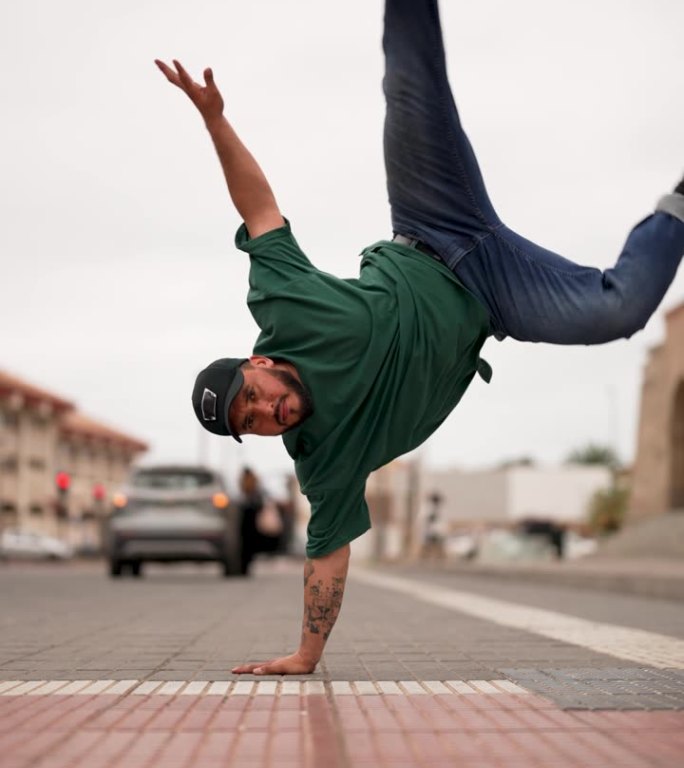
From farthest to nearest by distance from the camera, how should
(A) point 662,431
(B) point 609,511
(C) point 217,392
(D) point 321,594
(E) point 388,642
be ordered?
1. (B) point 609,511
2. (A) point 662,431
3. (E) point 388,642
4. (D) point 321,594
5. (C) point 217,392

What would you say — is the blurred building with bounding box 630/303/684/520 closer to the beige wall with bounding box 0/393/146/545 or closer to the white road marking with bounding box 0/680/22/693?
the white road marking with bounding box 0/680/22/693

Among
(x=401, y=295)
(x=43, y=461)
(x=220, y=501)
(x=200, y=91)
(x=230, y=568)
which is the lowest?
(x=230, y=568)

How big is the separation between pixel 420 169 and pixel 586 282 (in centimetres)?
74

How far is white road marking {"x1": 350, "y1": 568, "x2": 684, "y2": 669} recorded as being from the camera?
6.40m

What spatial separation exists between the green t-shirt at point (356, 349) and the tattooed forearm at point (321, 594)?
0.40ft

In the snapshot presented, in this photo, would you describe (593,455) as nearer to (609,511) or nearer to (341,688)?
(609,511)

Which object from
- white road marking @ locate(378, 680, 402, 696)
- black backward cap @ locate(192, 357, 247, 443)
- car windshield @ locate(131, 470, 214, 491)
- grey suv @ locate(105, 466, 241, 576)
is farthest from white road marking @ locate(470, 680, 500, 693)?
car windshield @ locate(131, 470, 214, 491)

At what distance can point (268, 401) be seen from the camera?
4617 millimetres

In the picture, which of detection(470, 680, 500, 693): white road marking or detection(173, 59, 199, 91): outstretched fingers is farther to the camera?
detection(470, 680, 500, 693): white road marking

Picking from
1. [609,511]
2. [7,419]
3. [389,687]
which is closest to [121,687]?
[389,687]

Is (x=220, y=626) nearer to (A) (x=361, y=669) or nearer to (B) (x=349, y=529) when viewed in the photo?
(A) (x=361, y=669)

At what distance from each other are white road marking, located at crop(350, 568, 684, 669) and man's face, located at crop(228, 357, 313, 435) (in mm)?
2201

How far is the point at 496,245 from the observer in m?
4.89

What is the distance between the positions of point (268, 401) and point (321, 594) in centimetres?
95
